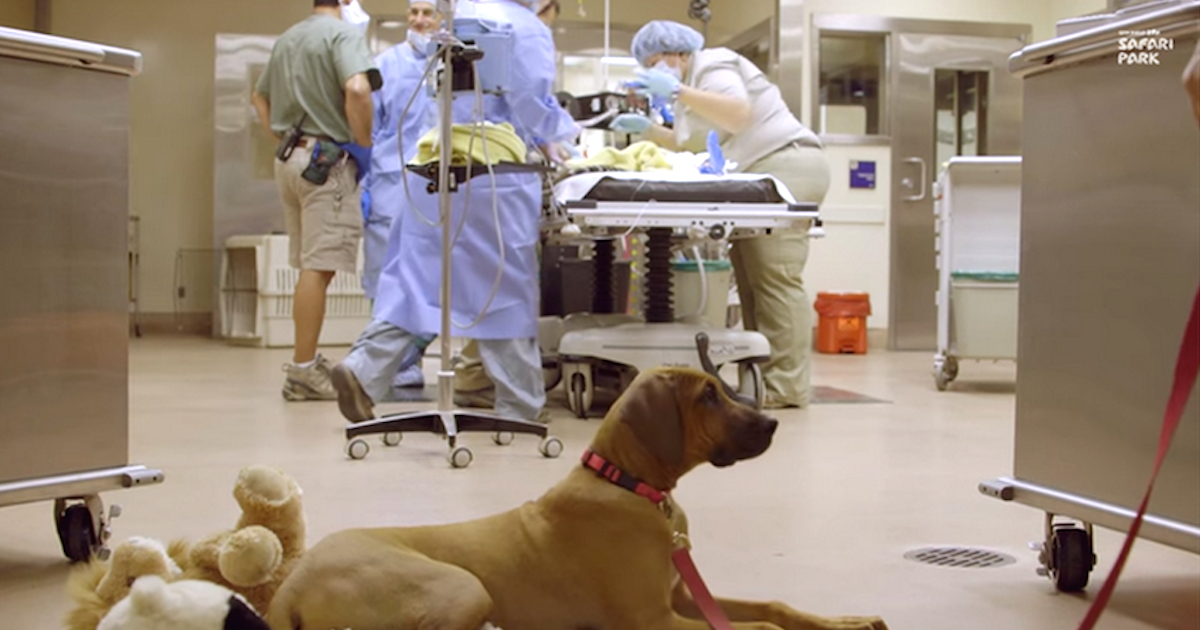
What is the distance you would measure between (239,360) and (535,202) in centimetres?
369

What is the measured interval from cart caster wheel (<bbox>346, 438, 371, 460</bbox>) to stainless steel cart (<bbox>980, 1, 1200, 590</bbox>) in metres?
1.89

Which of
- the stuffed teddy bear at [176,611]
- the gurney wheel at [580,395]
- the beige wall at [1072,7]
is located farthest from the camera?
the beige wall at [1072,7]

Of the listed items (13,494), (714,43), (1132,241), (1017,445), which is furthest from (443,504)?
(714,43)

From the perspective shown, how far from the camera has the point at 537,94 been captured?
427 centimetres

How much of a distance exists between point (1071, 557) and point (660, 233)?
2.78m

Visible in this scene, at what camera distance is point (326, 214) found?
5125 mm

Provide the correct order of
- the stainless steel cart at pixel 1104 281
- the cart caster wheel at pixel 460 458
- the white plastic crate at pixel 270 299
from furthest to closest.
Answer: the white plastic crate at pixel 270 299 → the cart caster wheel at pixel 460 458 → the stainless steel cart at pixel 1104 281

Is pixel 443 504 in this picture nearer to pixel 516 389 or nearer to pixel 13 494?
pixel 13 494

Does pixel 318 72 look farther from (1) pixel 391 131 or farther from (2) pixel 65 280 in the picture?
(2) pixel 65 280

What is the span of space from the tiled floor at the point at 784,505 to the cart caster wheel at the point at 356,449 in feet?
0.15

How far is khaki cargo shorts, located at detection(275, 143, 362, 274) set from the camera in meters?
5.11

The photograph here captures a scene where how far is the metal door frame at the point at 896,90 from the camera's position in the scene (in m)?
8.69

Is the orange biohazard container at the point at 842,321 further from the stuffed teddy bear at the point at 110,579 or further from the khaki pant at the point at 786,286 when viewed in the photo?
the stuffed teddy bear at the point at 110,579

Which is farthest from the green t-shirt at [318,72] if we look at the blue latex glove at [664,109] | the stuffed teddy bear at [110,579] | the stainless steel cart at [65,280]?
the stuffed teddy bear at [110,579]
